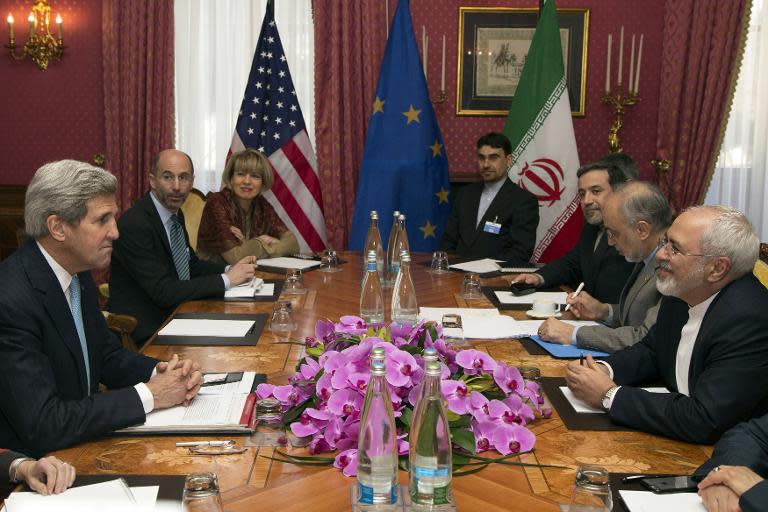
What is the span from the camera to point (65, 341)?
2137 millimetres

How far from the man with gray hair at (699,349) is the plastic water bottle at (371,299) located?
78cm

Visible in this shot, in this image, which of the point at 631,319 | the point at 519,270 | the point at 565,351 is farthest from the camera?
the point at 519,270

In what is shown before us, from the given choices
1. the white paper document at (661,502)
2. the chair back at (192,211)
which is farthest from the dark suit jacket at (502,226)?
the white paper document at (661,502)

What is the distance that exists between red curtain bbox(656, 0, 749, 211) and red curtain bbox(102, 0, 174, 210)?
347 centimetres

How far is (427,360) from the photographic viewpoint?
4.58ft

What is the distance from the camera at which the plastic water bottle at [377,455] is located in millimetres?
1417

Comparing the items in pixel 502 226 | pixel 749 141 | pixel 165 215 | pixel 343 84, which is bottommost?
pixel 502 226

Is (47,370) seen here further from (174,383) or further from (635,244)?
(635,244)

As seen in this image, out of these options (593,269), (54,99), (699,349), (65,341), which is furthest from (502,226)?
(54,99)

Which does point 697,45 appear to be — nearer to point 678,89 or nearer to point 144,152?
point 678,89

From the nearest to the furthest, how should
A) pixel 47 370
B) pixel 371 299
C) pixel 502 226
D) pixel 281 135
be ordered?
1. pixel 47 370
2. pixel 371 299
3. pixel 502 226
4. pixel 281 135

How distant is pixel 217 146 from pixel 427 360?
498 centimetres

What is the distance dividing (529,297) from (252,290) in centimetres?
112

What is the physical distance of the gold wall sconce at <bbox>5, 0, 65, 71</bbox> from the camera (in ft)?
19.6
